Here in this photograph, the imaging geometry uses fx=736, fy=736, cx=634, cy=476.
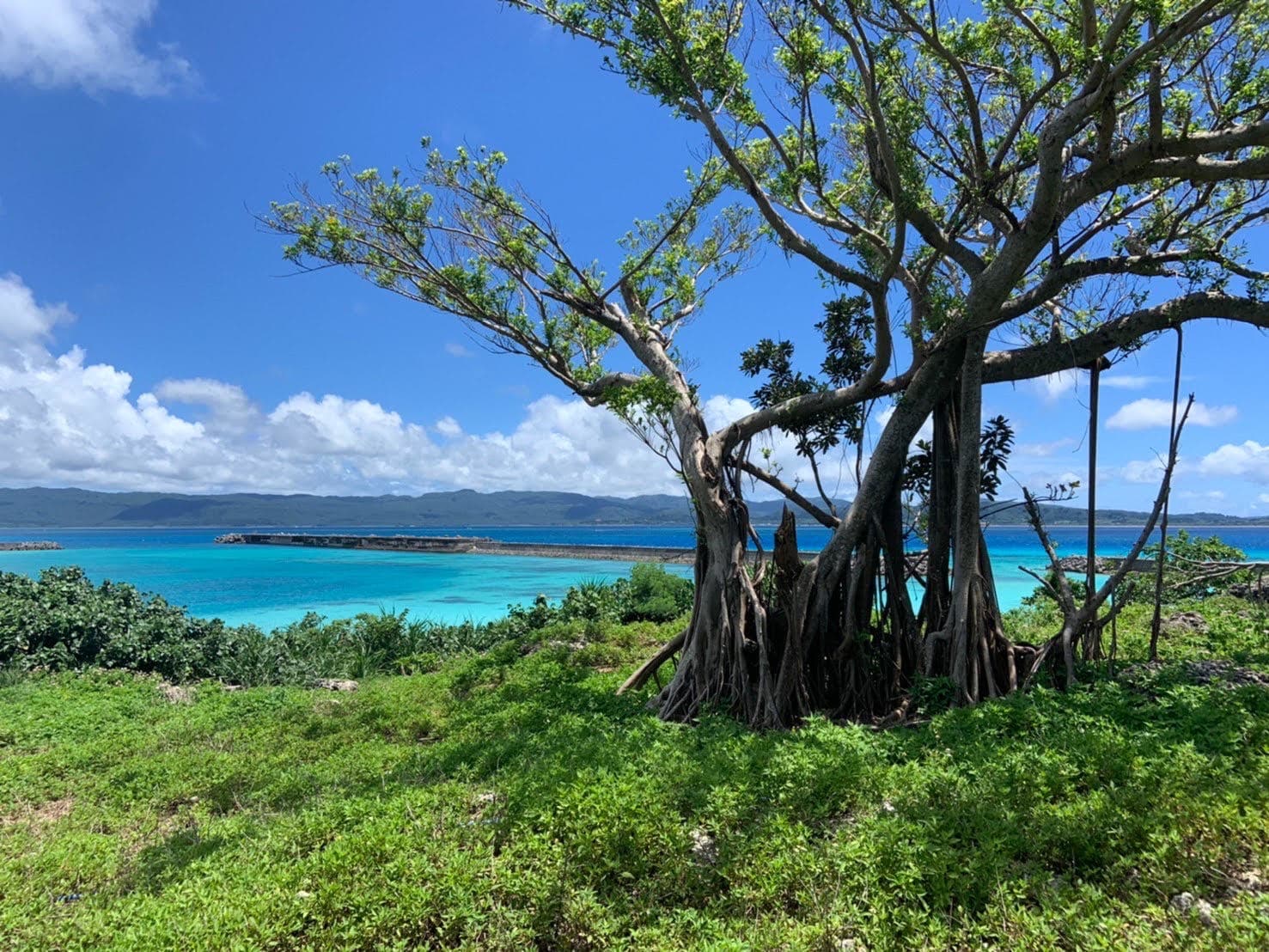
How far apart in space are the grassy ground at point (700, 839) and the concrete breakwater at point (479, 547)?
35.0 metres

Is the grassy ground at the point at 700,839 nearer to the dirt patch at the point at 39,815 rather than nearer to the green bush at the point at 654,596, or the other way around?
the dirt patch at the point at 39,815

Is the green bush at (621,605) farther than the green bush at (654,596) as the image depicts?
No

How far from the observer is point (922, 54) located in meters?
7.27

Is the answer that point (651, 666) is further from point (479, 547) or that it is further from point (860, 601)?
point (479, 547)

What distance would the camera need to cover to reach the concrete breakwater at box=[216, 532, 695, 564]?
4747cm

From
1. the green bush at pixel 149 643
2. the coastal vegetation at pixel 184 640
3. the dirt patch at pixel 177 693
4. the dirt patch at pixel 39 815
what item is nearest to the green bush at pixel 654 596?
the coastal vegetation at pixel 184 640

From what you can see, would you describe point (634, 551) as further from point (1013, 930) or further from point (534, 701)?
point (1013, 930)

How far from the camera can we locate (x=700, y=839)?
12.3 ft

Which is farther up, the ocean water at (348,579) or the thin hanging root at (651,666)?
the thin hanging root at (651,666)

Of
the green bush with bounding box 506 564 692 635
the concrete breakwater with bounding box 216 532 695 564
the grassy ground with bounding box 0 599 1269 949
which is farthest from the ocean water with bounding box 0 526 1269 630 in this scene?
the grassy ground with bounding box 0 599 1269 949

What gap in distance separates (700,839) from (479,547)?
58.9m

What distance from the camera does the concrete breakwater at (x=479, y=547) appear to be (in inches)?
1869

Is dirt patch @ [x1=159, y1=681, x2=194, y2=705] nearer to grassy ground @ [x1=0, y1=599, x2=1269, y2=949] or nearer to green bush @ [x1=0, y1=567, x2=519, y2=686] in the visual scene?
green bush @ [x1=0, y1=567, x2=519, y2=686]

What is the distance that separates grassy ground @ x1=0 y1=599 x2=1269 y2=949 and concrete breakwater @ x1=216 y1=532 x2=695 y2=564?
3504 centimetres
